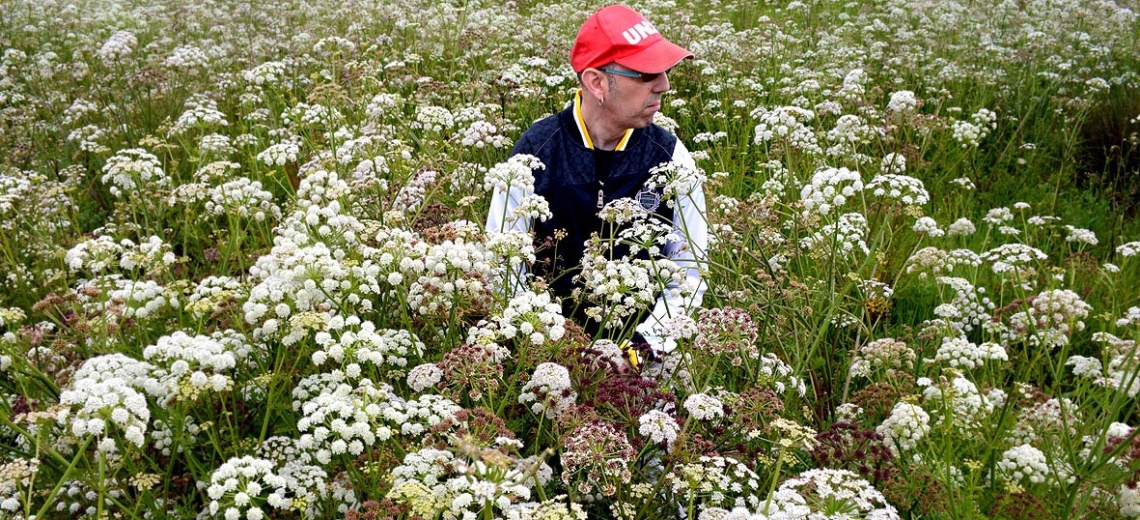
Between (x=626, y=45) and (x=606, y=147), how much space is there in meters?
0.55

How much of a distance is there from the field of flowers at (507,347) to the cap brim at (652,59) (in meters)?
0.51

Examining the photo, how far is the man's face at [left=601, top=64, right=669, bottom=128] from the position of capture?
399 cm

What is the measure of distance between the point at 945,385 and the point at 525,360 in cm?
137

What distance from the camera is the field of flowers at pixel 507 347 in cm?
245

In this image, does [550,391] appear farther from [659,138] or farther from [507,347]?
[659,138]

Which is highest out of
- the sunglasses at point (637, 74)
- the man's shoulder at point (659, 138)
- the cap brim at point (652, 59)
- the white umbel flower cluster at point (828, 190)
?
the cap brim at point (652, 59)

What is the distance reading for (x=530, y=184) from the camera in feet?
11.3

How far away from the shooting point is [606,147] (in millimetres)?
4250

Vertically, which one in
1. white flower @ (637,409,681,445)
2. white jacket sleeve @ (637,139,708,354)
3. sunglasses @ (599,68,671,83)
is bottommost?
white jacket sleeve @ (637,139,708,354)

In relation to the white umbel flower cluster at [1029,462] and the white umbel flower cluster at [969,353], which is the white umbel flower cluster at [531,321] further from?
the white umbel flower cluster at [1029,462]

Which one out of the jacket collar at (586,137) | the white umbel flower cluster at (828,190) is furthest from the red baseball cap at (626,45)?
the white umbel flower cluster at (828,190)

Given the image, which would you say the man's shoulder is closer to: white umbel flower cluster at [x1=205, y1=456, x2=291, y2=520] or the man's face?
the man's face

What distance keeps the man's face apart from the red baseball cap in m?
0.06

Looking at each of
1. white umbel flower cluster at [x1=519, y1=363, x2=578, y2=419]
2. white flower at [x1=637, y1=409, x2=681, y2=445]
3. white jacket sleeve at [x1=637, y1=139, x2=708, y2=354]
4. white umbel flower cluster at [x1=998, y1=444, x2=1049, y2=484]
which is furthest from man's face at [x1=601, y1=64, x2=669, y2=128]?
white umbel flower cluster at [x1=998, y1=444, x2=1049, y2=484]
